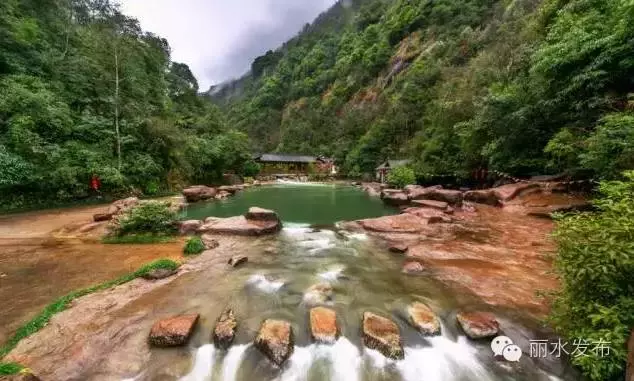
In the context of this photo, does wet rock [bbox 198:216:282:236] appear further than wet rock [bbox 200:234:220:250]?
Yes

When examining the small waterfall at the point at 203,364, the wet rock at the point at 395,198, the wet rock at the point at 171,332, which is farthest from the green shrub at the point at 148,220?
the wet rock at the point at 395,198

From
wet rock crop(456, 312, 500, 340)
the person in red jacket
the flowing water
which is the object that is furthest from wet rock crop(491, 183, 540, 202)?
the person in red jacket

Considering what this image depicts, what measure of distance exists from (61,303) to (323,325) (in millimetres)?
4508

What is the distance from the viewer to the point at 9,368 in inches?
128

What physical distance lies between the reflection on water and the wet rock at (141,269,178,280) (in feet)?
2.56

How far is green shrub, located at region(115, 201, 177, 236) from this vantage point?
957 centimetres

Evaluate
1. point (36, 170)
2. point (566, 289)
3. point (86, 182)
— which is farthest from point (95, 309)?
point (86, 182)

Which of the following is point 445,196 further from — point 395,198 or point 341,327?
point 341,327

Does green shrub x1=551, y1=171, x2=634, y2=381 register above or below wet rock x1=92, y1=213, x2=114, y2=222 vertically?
above

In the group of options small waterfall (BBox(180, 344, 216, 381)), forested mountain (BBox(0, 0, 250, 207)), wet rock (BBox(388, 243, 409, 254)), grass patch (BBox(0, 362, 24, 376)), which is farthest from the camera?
forested mountain (BBox(0, 0, 250, 207))

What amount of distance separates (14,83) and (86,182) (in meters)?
5.83

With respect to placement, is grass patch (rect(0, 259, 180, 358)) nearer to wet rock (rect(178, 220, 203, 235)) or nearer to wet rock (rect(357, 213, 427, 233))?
wet rock (rect(178, 220, 203, 235))

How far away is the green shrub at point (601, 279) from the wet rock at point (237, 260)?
623cm

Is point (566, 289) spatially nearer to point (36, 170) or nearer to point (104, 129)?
point (36, 170)
